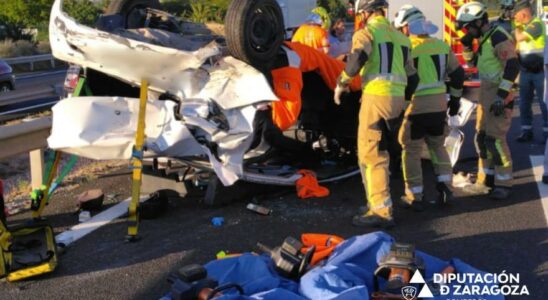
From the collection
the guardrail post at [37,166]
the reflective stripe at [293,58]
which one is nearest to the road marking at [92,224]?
the guardrail post at [37,166]

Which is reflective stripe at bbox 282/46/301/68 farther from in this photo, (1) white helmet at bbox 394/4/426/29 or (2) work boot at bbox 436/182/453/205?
(2) work boot at bbox 436/182/453/205

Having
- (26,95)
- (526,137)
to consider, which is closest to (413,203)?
(526,137)

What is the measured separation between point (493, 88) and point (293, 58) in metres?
2.19

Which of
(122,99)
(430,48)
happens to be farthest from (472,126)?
(122,99)

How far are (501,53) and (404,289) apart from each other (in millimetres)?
3538

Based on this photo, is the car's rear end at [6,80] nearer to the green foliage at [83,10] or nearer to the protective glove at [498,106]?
the protective glove at [498,106]

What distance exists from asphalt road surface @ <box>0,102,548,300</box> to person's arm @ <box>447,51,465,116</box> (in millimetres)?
897

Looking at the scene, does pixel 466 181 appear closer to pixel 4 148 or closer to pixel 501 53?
pixel 501 53

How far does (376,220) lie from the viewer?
516cm

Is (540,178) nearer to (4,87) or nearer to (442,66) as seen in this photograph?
(442,66)

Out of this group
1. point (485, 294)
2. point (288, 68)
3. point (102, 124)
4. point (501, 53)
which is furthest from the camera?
point (501, 53)

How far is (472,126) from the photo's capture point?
987 cm

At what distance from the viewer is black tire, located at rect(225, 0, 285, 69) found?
498 centimetres

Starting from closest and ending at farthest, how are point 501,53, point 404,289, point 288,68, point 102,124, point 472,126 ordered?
point 404,289
point 102,124
point 288,68
point 501,53
point 472,126
